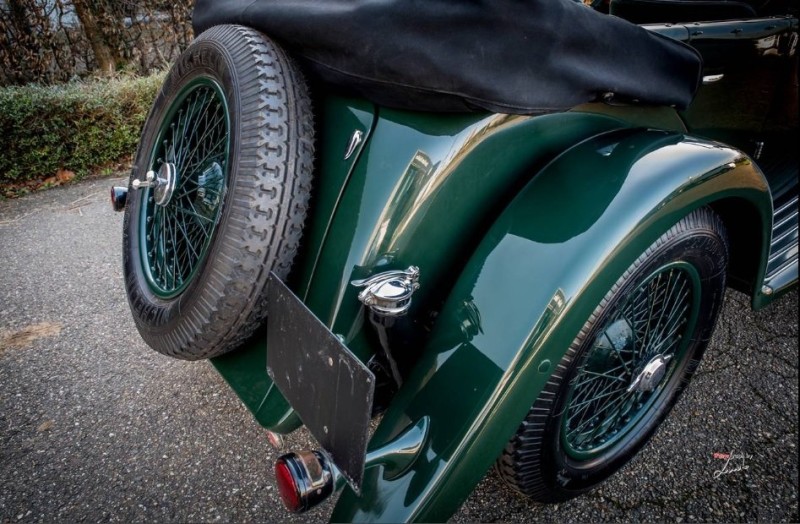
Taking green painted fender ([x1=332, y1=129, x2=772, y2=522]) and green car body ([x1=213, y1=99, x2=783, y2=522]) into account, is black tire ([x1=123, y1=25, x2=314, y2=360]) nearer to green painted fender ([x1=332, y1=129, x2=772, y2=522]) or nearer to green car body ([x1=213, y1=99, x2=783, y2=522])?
green car body ([x1=213, y1=99, x2=783, y2=522])

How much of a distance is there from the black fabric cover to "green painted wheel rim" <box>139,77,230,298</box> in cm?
38

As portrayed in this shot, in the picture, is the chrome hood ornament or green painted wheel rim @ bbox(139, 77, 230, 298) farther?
green painted wheel rim @ bbox(139, 77, 230, 298)

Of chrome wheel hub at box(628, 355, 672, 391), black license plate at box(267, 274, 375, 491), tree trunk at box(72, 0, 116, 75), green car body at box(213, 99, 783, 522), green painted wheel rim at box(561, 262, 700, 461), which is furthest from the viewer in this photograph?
tree trunk at box(72, 0, 116, 75)

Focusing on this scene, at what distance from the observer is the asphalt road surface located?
1615 mm

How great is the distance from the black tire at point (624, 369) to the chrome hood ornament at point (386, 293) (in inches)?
16.5

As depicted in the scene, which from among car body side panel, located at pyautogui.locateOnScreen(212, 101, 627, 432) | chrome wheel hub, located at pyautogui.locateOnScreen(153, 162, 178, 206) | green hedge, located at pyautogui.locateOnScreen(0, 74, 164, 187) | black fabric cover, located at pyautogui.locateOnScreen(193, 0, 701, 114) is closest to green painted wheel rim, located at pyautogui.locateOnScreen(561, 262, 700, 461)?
car body side panel, located at pyautogui.locateOnScreen(212, 101, 627, 432)

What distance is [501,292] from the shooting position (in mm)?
1170

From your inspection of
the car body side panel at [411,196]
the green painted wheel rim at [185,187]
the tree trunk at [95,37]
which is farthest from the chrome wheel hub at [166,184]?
the tree trunk at [95,37]

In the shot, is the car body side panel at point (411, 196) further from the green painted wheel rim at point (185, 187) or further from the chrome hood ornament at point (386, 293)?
the green painted wheel rim at point (185, 187)

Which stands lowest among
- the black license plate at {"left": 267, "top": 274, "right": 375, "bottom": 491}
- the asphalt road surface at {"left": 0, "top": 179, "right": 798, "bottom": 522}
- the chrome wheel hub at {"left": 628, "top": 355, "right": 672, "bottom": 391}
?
the asphalt road surface at {"left": 0, "top": 179, "right": 798, "bottom": 522}

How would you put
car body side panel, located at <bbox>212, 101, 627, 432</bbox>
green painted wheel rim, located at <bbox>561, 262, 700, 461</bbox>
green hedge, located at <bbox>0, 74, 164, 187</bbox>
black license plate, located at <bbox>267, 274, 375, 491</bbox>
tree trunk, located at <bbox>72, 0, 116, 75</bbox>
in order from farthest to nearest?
tree trunk, located at <bbox>72, 0, 116, 75</bbox> → green hedge, located at <bbox>0, 74, 164, 187</bbox> → green painted wheel rim, located at <bbox>561, 262, 700, 461</bbox> → car body side panel, located at <bbox>212, 101, 627, 432</bbox> → black license plate, located at <bbox>267, 274, 375, 491</bbox>

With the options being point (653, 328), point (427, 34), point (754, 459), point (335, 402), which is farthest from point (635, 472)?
point (427, 34)

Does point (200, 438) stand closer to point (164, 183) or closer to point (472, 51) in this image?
point (164, 183)

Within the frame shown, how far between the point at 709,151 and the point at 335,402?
1163 millimetres
